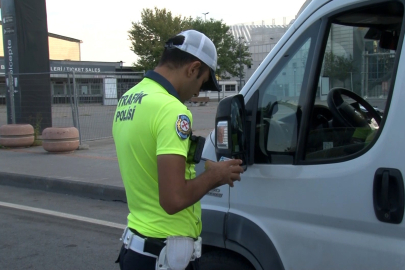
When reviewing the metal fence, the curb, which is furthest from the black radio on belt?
the metal fence

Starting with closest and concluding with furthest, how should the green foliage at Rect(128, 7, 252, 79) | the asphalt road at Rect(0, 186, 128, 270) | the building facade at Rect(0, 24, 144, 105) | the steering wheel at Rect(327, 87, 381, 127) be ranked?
the steering wheel at Rect(327, 87, 381, 127)
the asphalt road at Rect(0, 186, 128, 270)
the building facade at Rect(0, 24, 144, 105)
the green foliage at Rect(128, 7, 252, 79)

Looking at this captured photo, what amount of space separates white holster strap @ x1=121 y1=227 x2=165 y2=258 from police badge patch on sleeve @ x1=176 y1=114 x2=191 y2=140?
520mm

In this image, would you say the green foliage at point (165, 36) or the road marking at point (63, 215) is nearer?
the road marking at point (63, 215)

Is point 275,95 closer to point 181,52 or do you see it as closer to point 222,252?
point 181,52

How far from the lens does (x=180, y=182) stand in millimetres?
1976

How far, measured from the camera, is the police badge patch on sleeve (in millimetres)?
1978

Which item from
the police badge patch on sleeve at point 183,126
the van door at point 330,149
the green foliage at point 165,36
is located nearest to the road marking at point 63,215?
the van door at point 330,149

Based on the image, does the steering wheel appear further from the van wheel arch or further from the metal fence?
the metal fence

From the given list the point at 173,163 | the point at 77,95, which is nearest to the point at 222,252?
the point at 173,163

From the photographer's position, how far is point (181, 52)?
218 cm

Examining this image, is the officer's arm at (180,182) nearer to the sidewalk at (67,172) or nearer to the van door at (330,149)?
the van door at (330,149)

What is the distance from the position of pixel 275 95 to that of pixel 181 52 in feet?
2.25

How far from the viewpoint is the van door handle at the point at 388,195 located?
201cm

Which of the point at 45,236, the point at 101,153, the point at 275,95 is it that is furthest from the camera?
the point at 101,153
